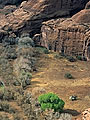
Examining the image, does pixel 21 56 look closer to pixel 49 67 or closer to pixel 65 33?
pixel 49 67

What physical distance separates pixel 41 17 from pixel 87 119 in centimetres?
3521

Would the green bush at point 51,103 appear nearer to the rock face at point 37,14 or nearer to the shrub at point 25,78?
the shrub at point 25,78

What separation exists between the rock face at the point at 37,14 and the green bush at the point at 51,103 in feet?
101

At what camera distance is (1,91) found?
86.0 ft

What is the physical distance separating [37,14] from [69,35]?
34.3 ft

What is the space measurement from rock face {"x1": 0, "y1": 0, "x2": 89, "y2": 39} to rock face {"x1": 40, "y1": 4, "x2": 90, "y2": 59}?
2.56m

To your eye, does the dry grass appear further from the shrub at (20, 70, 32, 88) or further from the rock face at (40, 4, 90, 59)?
the rock face at (40, 4, 90, 59)

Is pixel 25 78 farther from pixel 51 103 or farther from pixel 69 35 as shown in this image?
pixel 69 35

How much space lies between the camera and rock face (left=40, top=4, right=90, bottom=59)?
145 ft

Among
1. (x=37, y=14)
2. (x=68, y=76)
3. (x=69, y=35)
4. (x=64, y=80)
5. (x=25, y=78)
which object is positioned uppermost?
(x=37, y=14)

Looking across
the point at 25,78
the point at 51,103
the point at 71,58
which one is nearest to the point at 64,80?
the point at 25,78

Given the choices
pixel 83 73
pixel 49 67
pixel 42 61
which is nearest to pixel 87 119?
pixel 83 73

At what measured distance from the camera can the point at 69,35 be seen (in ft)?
150

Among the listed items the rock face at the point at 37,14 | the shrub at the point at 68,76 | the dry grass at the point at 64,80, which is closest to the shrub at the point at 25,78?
the dry grass at the point at 64,80
